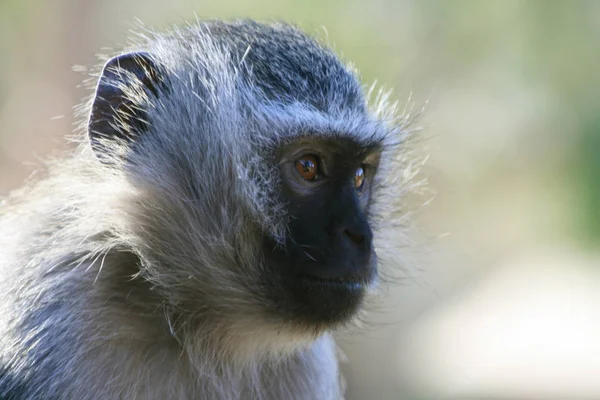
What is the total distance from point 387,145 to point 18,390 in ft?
5.55

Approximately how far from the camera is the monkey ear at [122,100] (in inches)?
Answer: 109

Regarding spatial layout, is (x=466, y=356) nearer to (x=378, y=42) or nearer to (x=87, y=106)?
(x=378, y=42)

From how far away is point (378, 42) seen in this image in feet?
27.8

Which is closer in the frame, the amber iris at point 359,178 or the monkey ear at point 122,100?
the monkey ear at point 122,100

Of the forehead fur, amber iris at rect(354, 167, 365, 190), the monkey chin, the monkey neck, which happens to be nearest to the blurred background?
the forehead fur

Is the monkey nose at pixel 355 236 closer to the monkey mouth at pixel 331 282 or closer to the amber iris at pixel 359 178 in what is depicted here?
the monkey mouth at pixel 331 282

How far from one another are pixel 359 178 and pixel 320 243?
52 centimetres

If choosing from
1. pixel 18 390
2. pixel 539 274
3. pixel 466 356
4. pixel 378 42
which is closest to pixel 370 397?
pixel 466 356

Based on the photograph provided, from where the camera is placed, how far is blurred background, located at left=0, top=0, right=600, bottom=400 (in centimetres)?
723

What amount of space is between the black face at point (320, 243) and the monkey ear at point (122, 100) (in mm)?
533

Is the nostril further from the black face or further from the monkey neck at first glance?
the monkey neck

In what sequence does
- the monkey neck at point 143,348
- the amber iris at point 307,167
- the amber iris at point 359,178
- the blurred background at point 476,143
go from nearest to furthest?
the monkey neck at point 143,348
the amber iris at point 307,167
the amber iris at point 359,178
the blurred background at point 476,143

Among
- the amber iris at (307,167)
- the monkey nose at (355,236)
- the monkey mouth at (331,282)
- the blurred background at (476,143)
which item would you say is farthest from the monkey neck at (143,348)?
the blurred background at (476,143)

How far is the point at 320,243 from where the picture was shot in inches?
105
